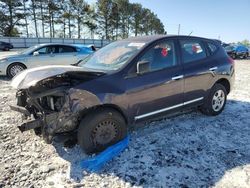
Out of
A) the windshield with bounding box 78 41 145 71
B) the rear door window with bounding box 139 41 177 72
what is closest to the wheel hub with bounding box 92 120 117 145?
the windshield with bounding box 78 41 145 71

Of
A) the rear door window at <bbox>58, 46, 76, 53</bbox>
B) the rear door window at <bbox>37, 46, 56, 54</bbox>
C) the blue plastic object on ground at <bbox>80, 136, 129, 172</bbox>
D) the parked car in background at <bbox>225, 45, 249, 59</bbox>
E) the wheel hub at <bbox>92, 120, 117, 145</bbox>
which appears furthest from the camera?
the parked car in background at <bbox>225, 45, 249, 59</bbox>

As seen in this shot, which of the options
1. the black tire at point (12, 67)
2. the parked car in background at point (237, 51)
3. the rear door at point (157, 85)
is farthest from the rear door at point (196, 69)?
the parked car in background at point (237, 51)

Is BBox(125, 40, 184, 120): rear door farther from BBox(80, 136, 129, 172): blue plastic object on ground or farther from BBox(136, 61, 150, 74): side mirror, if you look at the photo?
BBox(80, 136, 129, 172): blue plastic object on ground

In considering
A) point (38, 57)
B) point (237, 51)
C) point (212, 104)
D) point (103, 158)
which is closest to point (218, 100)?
point (212, 104)

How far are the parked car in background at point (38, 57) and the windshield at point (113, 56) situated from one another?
6300 millimetres

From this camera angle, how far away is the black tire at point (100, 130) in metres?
4.00

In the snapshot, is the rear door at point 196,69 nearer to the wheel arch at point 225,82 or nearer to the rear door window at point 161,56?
the rear door window at point 161,56

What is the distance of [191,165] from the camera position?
12.8ft

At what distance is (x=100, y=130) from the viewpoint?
4.13 m

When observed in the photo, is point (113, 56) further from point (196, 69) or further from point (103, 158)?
point (103, 158)

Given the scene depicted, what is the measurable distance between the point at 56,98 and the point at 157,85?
1668mm

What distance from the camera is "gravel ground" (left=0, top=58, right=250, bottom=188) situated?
3.55m

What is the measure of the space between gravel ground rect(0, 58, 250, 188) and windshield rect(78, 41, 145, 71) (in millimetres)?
1340

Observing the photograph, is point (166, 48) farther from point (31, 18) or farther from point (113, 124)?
point (31, 18)
